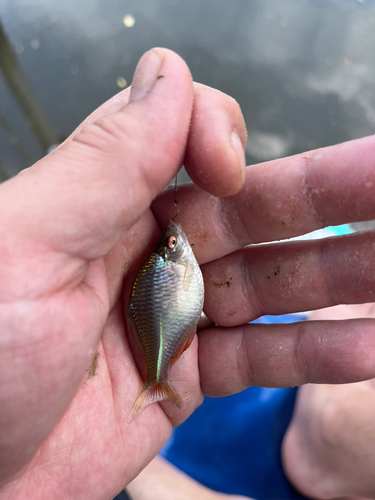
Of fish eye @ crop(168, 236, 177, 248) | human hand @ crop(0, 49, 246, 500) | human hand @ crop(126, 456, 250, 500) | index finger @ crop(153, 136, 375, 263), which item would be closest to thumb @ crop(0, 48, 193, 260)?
human hand @ crop(0, 49, 246, 500)

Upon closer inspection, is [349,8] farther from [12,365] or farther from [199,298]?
[12,365]

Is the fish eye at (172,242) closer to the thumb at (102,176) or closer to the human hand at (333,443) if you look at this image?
the thumb at (102,176)

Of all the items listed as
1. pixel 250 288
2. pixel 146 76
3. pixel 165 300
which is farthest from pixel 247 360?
pixel 146 76

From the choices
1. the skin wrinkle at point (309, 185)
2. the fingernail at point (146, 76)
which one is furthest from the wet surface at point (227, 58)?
the fingernail at point (146, 76)

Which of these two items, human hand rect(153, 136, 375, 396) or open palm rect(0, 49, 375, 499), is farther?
human hand rect(153, 136, 375, 396)

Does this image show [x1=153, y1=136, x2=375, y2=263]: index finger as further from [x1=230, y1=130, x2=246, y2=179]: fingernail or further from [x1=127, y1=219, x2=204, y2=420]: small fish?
[x1=230, y1=130, x2=246, y2=179]: fingernail

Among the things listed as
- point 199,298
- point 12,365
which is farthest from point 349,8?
point 12,365
